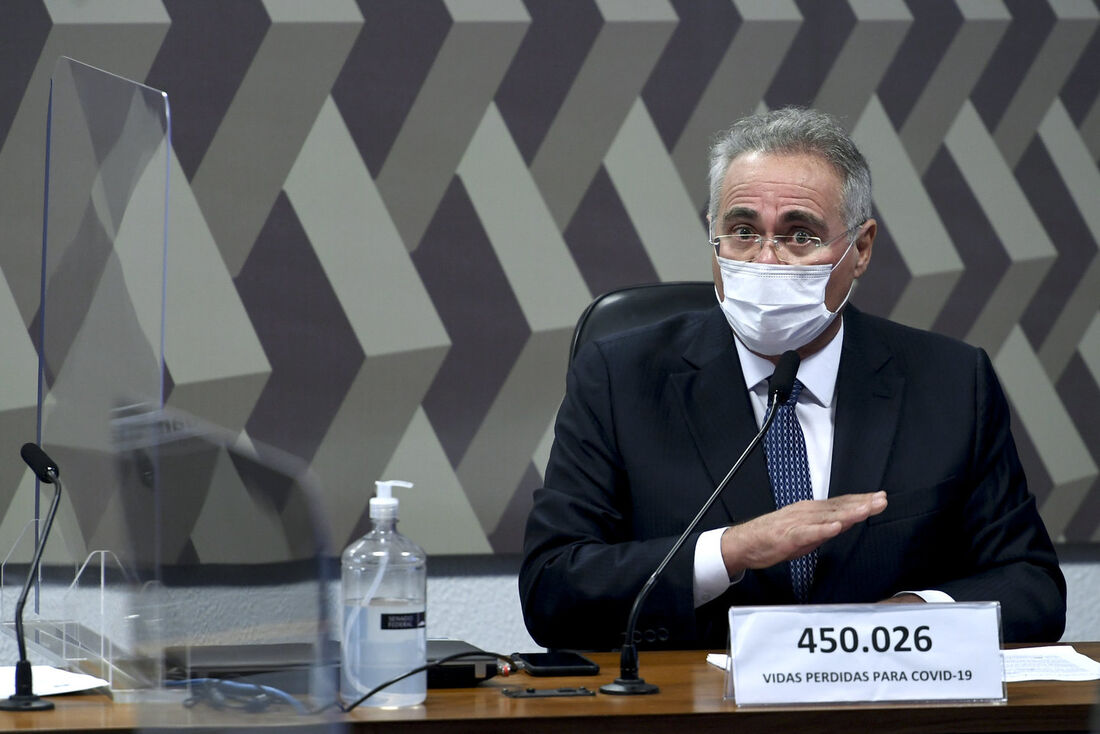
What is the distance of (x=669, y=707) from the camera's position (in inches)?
43.6

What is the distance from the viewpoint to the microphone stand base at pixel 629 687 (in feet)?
3.86

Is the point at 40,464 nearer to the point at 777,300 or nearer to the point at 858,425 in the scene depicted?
the point at 777,300

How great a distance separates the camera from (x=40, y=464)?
3.99 ft

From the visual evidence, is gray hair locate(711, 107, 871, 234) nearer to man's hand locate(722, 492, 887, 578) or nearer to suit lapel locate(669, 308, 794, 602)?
suit lapel locate(669, 308, 794, 602)

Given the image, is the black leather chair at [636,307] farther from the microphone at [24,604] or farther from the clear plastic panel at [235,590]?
the clear plastic panel at [235,590]

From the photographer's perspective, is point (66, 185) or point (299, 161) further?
point (299, 161)

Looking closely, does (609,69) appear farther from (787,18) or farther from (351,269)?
(351,269)

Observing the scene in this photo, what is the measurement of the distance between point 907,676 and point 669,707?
0.22 m

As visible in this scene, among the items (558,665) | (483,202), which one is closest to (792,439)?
(558,665)

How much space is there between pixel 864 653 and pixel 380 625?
44cm

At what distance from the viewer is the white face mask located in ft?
5.48

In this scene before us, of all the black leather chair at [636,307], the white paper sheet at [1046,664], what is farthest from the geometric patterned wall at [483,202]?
the white paper sheet at [1046,664]

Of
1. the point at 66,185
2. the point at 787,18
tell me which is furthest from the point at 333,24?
the point at 66,185

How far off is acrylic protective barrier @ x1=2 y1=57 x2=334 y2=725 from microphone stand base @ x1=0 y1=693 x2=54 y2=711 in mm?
66
